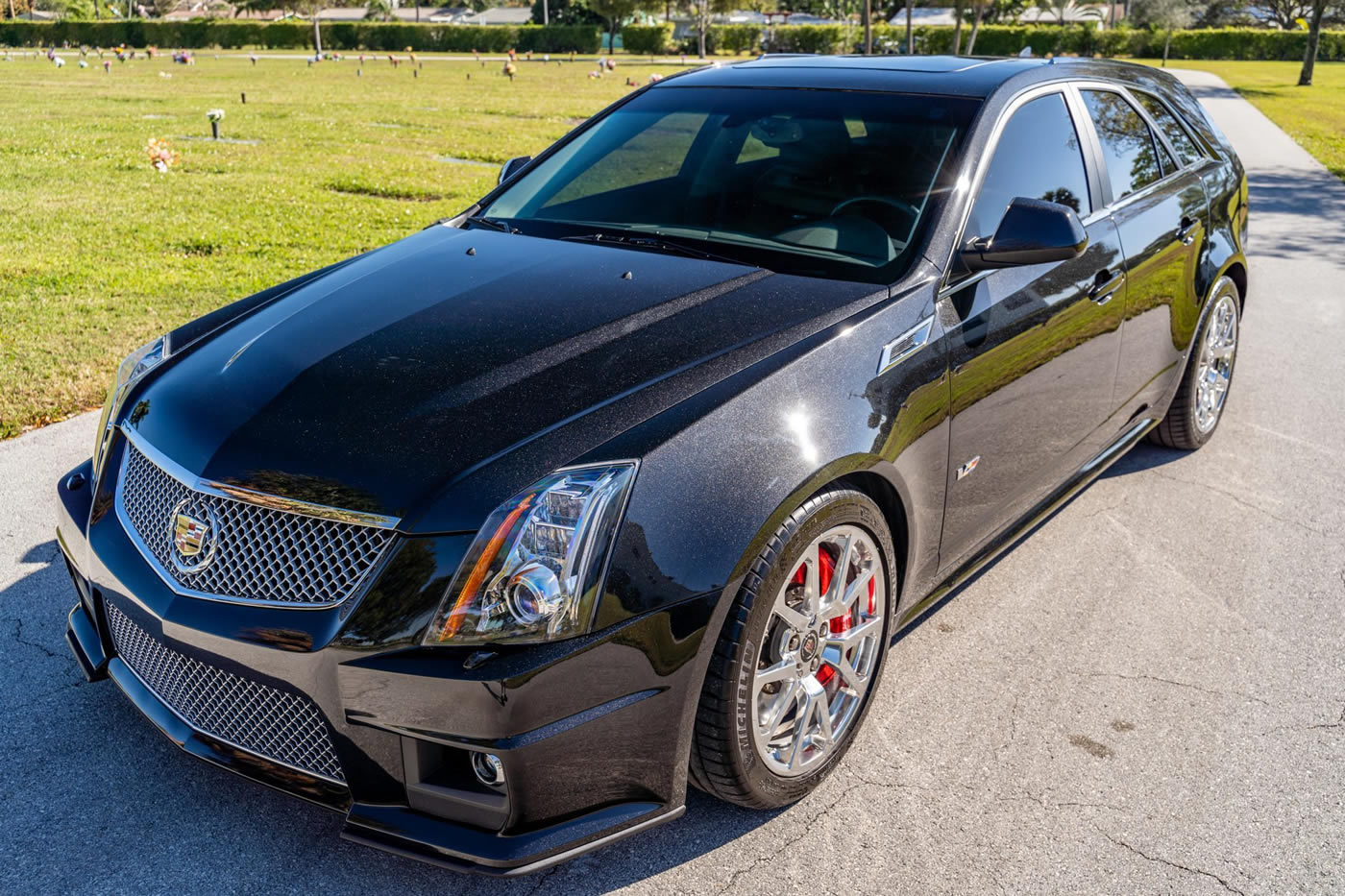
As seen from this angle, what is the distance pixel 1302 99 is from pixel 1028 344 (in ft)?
112

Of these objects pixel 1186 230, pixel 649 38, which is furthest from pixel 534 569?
pixel 649 38

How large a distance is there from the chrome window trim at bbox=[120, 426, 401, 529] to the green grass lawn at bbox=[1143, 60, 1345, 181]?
55.4 feet

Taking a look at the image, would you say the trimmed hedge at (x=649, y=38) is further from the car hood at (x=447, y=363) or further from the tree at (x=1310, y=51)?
the car hood at (x=447, y=363)

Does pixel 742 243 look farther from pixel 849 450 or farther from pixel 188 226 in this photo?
pixel 188 226

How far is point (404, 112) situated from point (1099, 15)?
2942 inches

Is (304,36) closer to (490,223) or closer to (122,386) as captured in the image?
(490,223)

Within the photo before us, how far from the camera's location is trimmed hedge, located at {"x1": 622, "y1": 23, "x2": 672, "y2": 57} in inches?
3076

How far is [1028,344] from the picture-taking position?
357 cm

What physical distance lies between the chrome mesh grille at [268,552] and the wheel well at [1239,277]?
4.45 metres

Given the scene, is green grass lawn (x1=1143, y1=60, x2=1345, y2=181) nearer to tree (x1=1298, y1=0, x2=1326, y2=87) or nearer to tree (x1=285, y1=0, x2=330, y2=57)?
tree (x1=1298, y1=0, x2=1326, y2=87)

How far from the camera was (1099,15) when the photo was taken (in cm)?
8531

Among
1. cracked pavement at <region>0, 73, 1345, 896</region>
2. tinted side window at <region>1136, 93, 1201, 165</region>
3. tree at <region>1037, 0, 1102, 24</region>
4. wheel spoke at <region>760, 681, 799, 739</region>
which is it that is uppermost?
tree at <region>1037, 0, 1102, 24</region>

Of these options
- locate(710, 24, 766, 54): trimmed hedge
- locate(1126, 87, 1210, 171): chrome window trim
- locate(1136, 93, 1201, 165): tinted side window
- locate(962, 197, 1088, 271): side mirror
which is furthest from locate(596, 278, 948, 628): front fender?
locate(710, 24, 766, 54): trimmed hedge

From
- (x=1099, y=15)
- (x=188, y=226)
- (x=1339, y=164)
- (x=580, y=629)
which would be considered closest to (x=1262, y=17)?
(x=1099, y=15)
